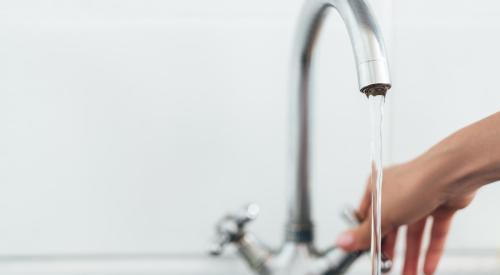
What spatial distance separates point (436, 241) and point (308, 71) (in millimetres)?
267

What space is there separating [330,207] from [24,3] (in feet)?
1.55

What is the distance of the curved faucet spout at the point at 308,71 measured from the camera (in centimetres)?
38

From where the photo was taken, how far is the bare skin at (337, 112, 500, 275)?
52cm

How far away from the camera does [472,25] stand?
0.75 meters

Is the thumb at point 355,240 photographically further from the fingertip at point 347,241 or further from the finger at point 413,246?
the finger at point 413,246

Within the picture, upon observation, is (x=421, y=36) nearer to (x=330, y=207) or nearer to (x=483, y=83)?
(x=483, y=83)

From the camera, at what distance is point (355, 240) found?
604mm

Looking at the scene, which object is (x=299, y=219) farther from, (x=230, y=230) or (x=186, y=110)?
(x=186, y=110)

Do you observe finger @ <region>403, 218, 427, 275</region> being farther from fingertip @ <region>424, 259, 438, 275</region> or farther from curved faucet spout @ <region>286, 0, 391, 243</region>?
curved faucet spout @ <region>286, 0, 391, 243</region>

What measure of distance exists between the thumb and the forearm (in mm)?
97

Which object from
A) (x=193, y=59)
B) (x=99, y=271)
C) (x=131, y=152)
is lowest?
(x=99, y=271)

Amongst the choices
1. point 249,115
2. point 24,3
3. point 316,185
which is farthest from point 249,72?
point 24,3

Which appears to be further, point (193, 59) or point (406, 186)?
point (193, 59)

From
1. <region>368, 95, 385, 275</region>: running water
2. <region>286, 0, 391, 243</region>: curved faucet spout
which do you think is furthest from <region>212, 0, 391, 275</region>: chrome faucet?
<region>368, 95, 385, 275</region>: running water
